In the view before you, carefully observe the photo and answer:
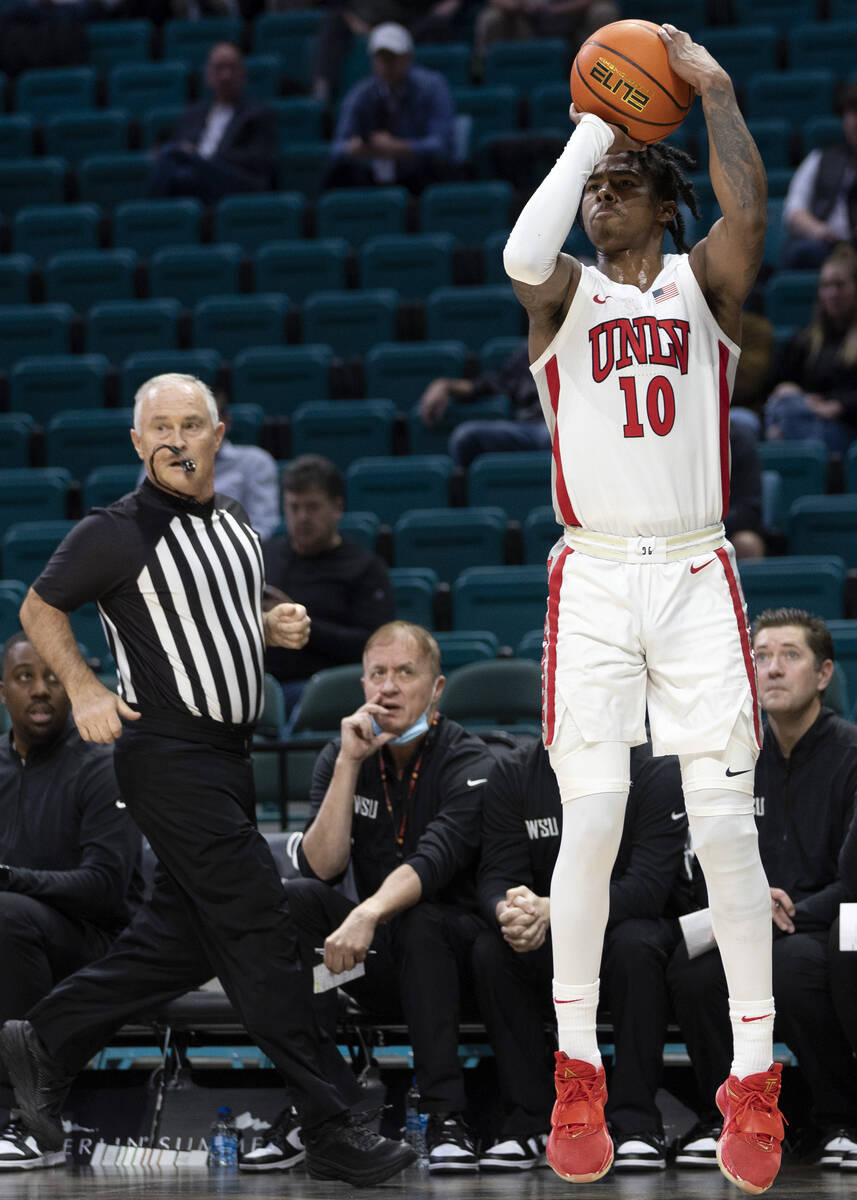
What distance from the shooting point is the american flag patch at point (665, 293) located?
318 centimetres

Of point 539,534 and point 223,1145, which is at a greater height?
point 539,534

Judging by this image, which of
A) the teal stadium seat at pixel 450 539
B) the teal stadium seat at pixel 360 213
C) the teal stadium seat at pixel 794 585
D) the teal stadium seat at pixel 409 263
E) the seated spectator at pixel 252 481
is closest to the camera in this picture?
the teal stadium seat at pixel 794 585

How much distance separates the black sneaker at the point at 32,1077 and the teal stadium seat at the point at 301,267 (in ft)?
20.3

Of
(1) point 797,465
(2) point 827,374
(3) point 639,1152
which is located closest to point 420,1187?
(3) point 639,1152

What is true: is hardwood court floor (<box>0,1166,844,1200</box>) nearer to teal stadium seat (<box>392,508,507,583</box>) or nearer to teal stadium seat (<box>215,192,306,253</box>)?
teal stadium seat (<box>392,508,507,583</box>)

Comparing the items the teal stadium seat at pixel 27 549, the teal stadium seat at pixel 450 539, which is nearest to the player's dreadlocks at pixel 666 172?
the teal stadium seat at pixel 450 539

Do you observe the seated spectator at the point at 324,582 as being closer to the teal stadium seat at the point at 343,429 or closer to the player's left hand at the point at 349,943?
the teal stadium seat at the point at 343,429

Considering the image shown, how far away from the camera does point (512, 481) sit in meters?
7.67

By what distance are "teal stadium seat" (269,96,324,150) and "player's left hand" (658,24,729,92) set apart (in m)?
8.11

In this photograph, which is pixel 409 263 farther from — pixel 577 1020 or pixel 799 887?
pixel 577 1020

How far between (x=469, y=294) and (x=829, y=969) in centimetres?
553

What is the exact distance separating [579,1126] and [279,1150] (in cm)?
138

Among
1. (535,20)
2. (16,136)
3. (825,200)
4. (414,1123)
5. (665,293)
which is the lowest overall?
(414,1123)

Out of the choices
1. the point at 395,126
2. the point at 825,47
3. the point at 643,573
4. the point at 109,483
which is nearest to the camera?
the point at 643,573
